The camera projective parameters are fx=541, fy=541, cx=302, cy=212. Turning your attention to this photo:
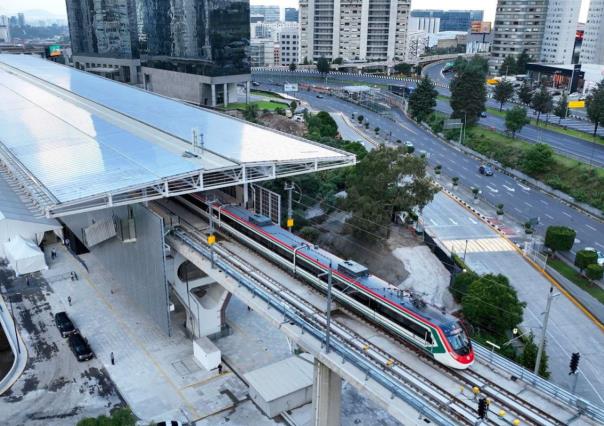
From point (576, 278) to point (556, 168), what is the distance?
2757 cm

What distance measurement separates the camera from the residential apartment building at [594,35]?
151 m

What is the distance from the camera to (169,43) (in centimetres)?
10638

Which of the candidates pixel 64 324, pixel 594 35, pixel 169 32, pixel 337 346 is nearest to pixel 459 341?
pixel 337 346

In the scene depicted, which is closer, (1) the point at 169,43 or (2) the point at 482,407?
(2) the point at 482,407

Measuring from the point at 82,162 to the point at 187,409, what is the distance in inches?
709

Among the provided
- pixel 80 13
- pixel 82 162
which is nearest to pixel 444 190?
pixel 82 162

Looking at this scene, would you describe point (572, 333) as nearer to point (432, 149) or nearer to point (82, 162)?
point (82, 162)

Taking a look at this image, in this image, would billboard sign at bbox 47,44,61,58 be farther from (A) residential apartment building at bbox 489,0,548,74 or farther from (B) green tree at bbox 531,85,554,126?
(B) green tree at bbox 531,85,554,126

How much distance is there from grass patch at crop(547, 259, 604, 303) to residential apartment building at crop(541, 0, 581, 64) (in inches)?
5387

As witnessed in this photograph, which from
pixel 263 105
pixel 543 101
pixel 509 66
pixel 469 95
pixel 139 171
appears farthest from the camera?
pixel 509 66

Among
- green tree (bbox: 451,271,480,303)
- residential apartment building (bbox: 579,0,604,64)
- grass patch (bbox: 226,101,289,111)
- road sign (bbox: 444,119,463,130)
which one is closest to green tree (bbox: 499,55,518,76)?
residential apartment building (bbox: 579,0,604,64)

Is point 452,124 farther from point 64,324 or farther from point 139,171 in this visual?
point 64,324

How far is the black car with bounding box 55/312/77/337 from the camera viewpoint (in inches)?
1484

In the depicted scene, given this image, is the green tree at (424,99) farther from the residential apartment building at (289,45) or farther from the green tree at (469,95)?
the residential apartment building at (289,45)
